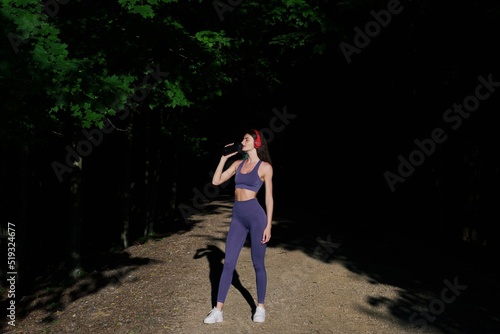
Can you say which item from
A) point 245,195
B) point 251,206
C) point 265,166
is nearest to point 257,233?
point 251,206

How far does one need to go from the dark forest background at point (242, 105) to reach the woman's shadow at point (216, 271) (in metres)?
2.60

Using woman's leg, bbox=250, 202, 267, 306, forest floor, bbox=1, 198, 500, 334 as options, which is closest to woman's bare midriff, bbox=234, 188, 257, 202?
woman's leg, bbox=250, 202, 267, 306

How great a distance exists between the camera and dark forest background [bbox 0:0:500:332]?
6.73m

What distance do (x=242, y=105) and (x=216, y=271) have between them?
15014mm

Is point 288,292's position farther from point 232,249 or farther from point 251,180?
point 251,180

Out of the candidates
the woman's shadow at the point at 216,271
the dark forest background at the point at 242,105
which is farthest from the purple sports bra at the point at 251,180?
the dark forest background at the point at 242,105

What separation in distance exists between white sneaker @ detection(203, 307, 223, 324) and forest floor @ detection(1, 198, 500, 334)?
0.09 m

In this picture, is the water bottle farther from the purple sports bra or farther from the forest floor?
the forest floor

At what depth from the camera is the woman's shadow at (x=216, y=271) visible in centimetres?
701

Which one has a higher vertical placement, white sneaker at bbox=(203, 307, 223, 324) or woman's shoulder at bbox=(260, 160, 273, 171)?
woman's shoulder at bbox=(260, 160, 273, 171)

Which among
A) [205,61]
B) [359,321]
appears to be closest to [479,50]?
[205,61]

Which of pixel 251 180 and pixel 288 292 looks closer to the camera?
pixel 251 180

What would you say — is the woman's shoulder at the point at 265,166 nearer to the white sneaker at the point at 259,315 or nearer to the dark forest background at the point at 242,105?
the white sneaker at the point at 259,315

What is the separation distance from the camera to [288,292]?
7.45 metres
